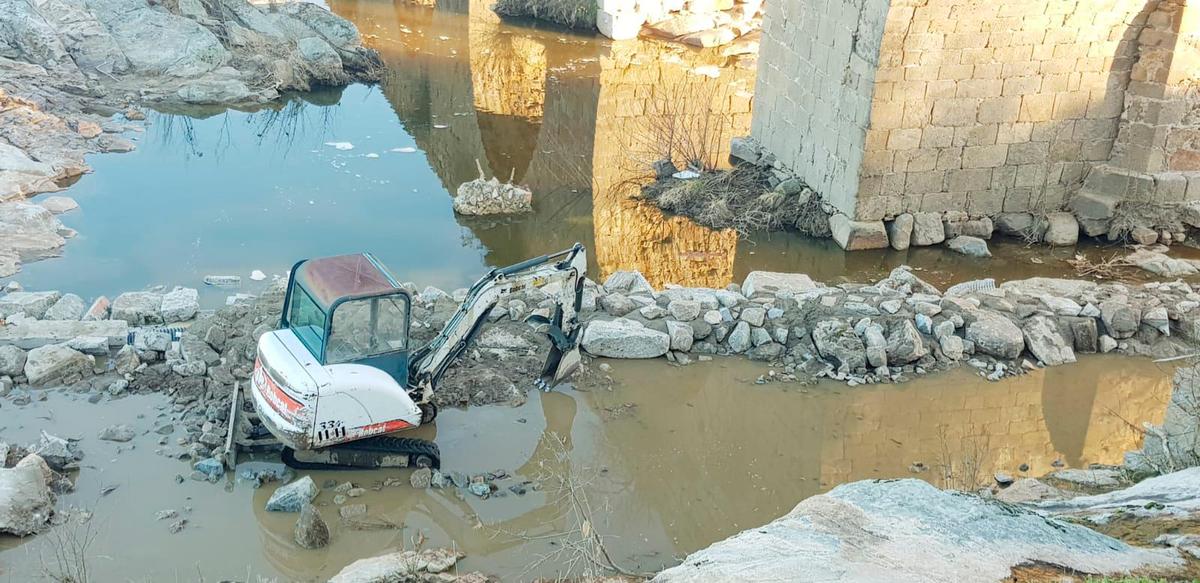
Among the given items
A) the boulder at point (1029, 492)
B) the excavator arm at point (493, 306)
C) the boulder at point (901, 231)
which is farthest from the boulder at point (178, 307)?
the boulder at point (901, 231)

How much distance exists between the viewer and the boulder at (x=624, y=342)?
8.81 metres

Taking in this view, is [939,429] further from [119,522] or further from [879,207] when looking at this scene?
[119,522]

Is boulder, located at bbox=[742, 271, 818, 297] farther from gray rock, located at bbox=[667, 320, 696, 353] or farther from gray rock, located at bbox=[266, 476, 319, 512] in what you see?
gray rock, located at bbox=[266, 476, 319, 512]

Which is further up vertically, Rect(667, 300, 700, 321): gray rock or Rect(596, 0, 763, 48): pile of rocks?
Rect(596, 0, 763, 48): pile of rocks

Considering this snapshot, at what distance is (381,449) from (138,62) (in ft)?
40.6

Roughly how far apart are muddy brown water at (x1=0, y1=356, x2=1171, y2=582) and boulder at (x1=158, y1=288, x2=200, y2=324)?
1401 mm

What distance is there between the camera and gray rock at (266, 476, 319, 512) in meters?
6.65

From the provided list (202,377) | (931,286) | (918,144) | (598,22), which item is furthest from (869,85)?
(598,22)

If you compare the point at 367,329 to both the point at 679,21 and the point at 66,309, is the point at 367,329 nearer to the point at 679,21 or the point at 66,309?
the point at 66,309

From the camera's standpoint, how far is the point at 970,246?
12.0 m

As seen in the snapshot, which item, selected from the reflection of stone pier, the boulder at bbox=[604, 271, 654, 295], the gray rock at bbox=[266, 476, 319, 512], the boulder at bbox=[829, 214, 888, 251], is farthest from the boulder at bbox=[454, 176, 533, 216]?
the gray rock at bbox=[266, 476, 319, 512]

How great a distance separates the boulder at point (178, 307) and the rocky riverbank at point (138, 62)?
190 inches

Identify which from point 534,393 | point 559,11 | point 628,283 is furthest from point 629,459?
point 559,11

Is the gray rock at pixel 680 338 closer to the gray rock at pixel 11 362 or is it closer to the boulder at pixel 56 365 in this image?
the boulder at pixel 56 365
